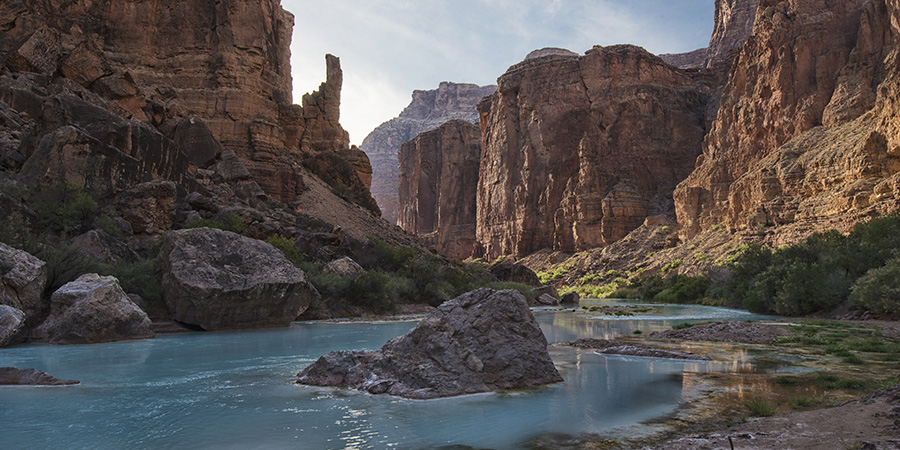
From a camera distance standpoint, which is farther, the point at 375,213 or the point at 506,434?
the point at 375,213

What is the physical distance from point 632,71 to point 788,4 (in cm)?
2891

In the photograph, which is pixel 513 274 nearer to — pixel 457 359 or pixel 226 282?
pixel 226 282

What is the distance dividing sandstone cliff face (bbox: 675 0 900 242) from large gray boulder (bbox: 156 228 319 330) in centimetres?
3325

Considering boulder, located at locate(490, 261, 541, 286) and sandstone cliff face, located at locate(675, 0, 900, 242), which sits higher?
sandstone cliff face, located at locate(675, 0, 900, 242)

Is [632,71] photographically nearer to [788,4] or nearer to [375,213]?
[788,4]

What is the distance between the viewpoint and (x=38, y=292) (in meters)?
12.7

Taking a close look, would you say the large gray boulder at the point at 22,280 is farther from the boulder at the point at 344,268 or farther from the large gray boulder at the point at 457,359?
the boulder at the point at 344,268

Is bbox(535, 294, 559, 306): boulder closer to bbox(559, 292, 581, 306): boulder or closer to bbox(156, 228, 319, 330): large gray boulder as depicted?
bbox(559, 292, 581, 306): boulder

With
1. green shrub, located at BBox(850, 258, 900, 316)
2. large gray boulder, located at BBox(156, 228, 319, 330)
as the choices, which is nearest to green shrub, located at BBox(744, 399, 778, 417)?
large gray boulder, located at BBox(156, 228, 319, 330)

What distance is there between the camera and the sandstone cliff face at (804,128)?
3706 centimetres

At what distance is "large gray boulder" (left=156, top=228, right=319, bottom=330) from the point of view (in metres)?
15.5

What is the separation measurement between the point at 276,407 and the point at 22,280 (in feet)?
29.5

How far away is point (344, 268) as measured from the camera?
2519 cm

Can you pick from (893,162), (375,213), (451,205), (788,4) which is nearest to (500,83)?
(451,205)
